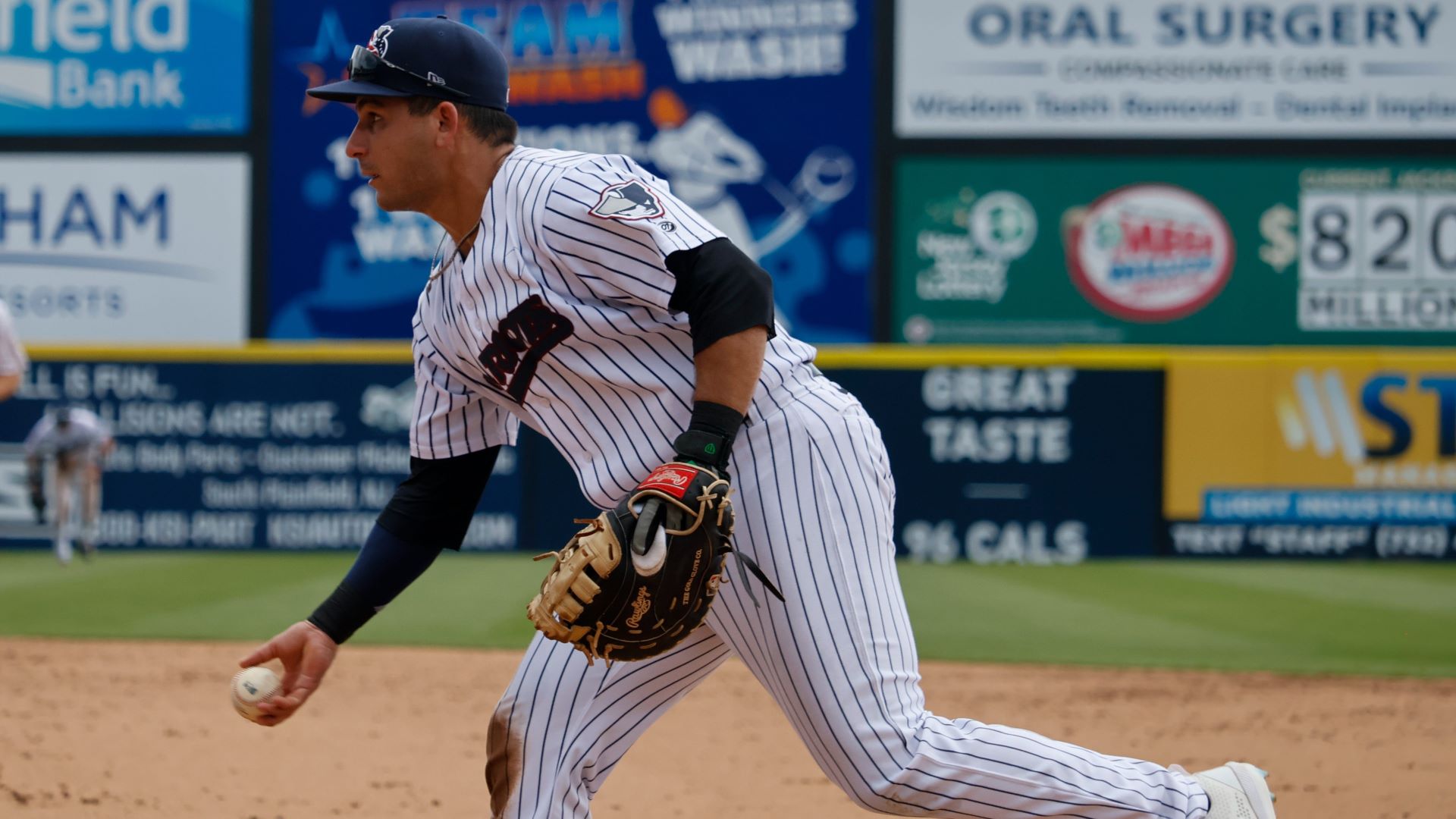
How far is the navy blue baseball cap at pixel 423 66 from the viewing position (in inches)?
90.4

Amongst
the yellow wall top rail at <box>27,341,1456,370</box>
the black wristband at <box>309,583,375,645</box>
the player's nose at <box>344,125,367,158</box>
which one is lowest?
the black wristband at <box>309,583,375,645</box>

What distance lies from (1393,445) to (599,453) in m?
9.58

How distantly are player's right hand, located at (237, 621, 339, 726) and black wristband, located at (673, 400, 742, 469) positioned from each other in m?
0.76

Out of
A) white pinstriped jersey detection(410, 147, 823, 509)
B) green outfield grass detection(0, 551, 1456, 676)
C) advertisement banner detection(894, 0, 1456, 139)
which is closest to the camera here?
white pinstriped jersey detection(410, 147, 823, 509)

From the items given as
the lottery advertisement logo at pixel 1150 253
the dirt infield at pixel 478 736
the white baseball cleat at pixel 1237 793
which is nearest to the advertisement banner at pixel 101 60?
the lottery advertisement logo at pixel 1150 253

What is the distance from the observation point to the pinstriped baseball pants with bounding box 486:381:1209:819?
2.25 metres

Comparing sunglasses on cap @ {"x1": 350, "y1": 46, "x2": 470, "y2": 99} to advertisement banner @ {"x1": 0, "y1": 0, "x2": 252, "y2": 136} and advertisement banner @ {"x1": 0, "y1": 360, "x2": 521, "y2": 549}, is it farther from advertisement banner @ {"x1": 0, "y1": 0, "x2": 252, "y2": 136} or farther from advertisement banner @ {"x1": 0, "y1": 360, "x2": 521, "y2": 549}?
advertisement banner @ {"x1": 0, "y1": 0, "x2": 252, "y2": 136}

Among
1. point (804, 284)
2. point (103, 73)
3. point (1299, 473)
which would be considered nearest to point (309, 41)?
point (103, 73)

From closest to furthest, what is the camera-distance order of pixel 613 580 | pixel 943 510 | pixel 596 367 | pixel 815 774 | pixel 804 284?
pixel 613 580
pixel 596 367
pixel 815 774
pixel 943 510
pixel 804 284

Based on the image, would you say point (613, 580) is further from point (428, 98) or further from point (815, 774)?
point (815, 774)

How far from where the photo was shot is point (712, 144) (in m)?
13.4

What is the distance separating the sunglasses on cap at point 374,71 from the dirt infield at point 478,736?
2184 millimetres

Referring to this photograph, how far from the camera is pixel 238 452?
10.7m

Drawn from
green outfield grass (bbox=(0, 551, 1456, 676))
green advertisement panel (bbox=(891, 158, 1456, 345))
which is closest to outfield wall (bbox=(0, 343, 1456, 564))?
green outfield grass (bbox=(0, 551, 1456, 676))
